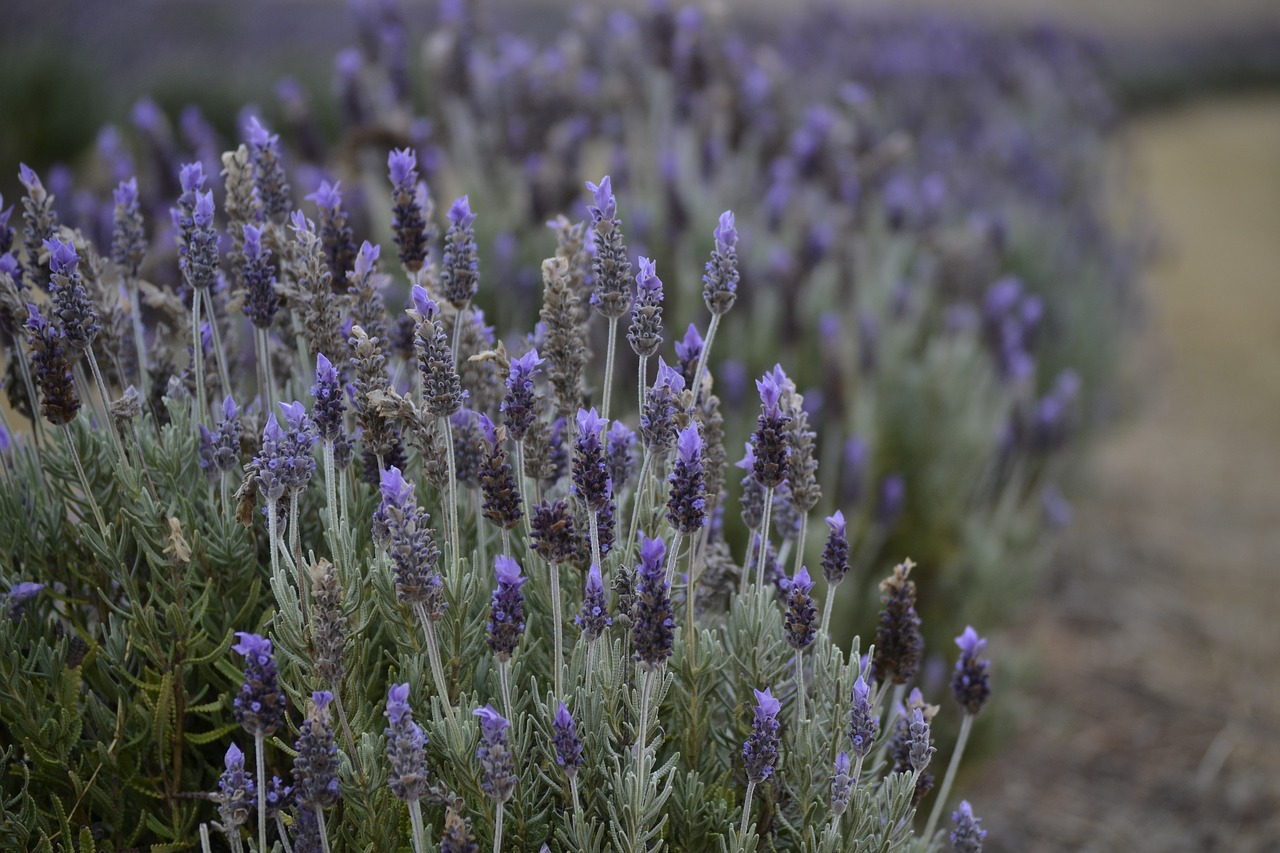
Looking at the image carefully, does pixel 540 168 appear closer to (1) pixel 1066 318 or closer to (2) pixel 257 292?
(2) pixel 257 292

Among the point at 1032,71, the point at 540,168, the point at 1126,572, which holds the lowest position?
the point at 540,168

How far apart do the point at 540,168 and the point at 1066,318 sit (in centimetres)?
231

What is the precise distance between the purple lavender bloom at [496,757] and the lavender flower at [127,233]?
32.8 inches

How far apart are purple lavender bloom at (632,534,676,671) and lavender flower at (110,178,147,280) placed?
86 centimetres

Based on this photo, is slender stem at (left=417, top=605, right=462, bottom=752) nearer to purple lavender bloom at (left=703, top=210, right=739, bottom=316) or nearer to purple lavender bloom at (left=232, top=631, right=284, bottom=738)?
purple lavender bloom at (left=232, top=631, right=284, bottom=738)

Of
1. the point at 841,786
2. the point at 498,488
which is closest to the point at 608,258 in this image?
the point at 498,488

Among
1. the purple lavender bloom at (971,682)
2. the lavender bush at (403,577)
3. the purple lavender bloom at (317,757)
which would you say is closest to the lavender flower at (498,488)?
the lavender bush at (403,577)

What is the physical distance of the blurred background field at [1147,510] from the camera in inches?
116

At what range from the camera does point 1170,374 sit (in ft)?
23.4

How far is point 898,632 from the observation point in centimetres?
130

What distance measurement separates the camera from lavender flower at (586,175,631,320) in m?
1.21

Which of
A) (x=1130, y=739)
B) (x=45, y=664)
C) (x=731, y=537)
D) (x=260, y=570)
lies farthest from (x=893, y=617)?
(x=1130, y=739)

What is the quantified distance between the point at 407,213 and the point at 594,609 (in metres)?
0.54

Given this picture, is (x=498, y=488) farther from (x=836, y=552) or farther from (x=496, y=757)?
(x=836, y=552)
